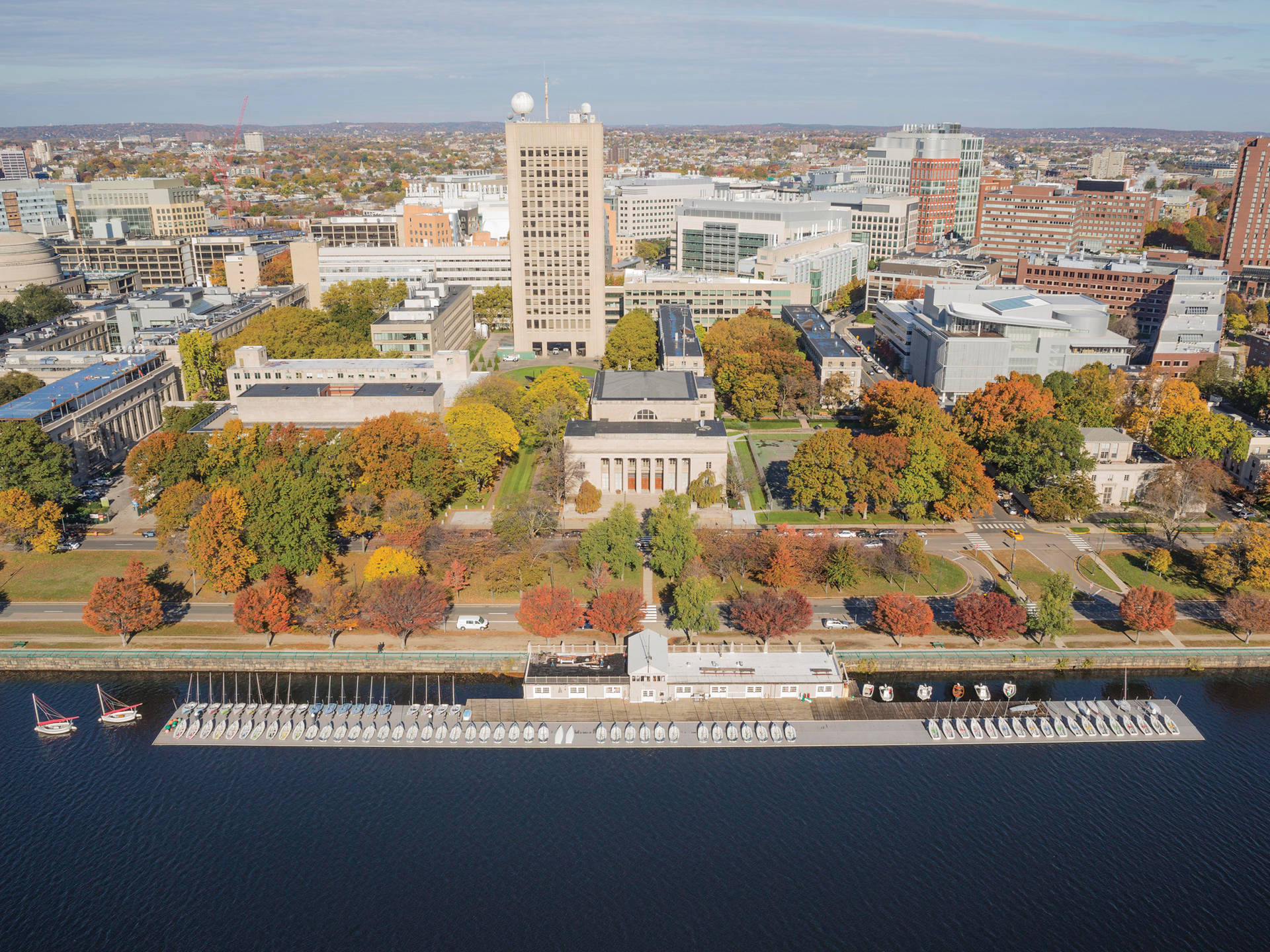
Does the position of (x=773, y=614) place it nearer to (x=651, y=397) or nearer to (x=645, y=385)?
(x=651, y=397)

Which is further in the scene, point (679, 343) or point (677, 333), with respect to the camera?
point (677, 333)

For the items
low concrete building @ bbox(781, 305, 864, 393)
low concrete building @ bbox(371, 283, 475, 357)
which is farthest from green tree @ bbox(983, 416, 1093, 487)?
low concrete building @ bbox(371, 283, 475, 357)

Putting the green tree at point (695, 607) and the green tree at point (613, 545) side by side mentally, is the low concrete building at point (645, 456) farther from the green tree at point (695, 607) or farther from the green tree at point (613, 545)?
the green tree at point (695, 607)

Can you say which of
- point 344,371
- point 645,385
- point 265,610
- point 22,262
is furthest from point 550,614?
point 22,262

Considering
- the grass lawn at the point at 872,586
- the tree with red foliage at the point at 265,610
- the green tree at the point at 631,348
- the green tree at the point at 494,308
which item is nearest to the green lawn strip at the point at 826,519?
the grass lawn at the point at 872,586

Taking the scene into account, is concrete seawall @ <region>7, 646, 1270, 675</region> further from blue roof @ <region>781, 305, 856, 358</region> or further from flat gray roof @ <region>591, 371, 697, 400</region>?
blue roof @ <region>781, 305, 856, 358</region>

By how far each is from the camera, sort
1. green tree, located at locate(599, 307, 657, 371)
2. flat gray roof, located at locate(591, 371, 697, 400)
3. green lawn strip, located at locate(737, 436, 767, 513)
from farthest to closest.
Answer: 1. green tree, located at locate(599, 307, 657, 371)
2. flat gray roof, located at locate(591, 371, 697, 400)
3. green lawn strip, located at locate(737, 436, 767, 513)
